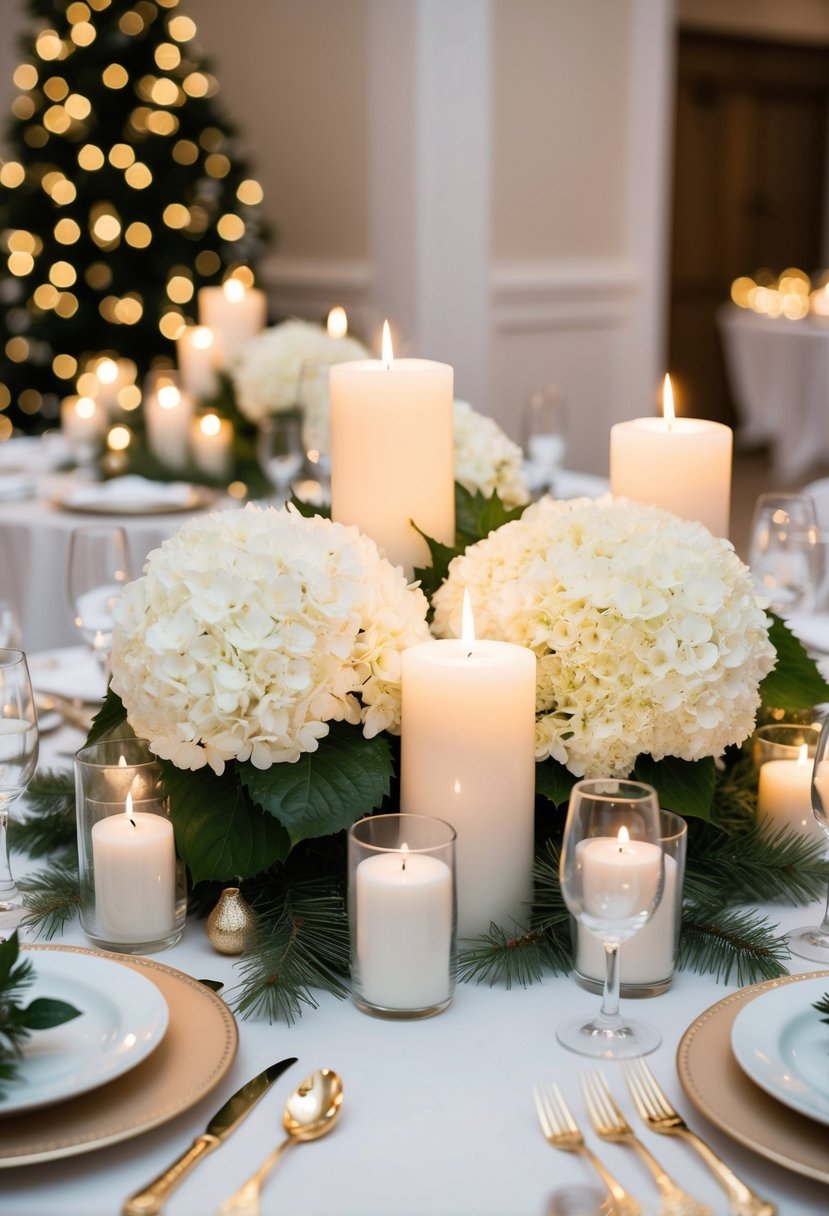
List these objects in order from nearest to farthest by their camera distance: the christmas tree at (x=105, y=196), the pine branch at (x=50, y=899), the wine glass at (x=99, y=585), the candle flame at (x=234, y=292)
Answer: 1. the pine branch at (x=50, y=899)
2. the wine glass at (x=99, y=585)
3. the candle flame at (x=234, y=292)
4. the christmas tree at (x=105, y=196)

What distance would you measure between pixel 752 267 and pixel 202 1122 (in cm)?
846

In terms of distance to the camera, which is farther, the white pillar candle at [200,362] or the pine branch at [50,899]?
the white pillar candle at [200,362]

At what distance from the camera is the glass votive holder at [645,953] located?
0.95m

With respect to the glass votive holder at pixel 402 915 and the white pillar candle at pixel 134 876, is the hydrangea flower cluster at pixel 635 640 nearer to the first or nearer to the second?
the glass votive holder at pixel 402 915

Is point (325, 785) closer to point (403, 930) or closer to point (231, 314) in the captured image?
point (403, 930)

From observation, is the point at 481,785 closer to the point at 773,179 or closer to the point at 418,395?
the point at 418,395

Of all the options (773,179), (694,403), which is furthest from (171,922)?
(773,179)

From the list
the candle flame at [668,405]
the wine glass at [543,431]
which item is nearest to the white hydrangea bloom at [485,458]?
the candle flame at [668,405]

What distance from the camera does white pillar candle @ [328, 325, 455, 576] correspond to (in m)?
1.20

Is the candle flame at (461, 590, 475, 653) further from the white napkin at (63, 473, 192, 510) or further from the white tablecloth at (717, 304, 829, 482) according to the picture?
the white tablecloth at (717, 304, 829, 482)

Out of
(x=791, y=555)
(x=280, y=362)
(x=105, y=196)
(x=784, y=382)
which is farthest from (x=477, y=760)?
(x=784, y=382)

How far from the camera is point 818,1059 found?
826mm

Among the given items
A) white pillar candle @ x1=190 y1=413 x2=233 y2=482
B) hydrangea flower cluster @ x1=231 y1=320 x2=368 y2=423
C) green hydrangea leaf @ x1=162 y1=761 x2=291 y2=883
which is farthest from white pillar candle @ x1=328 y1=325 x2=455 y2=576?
white pillar candle @ x1=190 y1=413 x2=233 y2=482

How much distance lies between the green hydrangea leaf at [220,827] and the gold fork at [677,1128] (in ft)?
0.93
